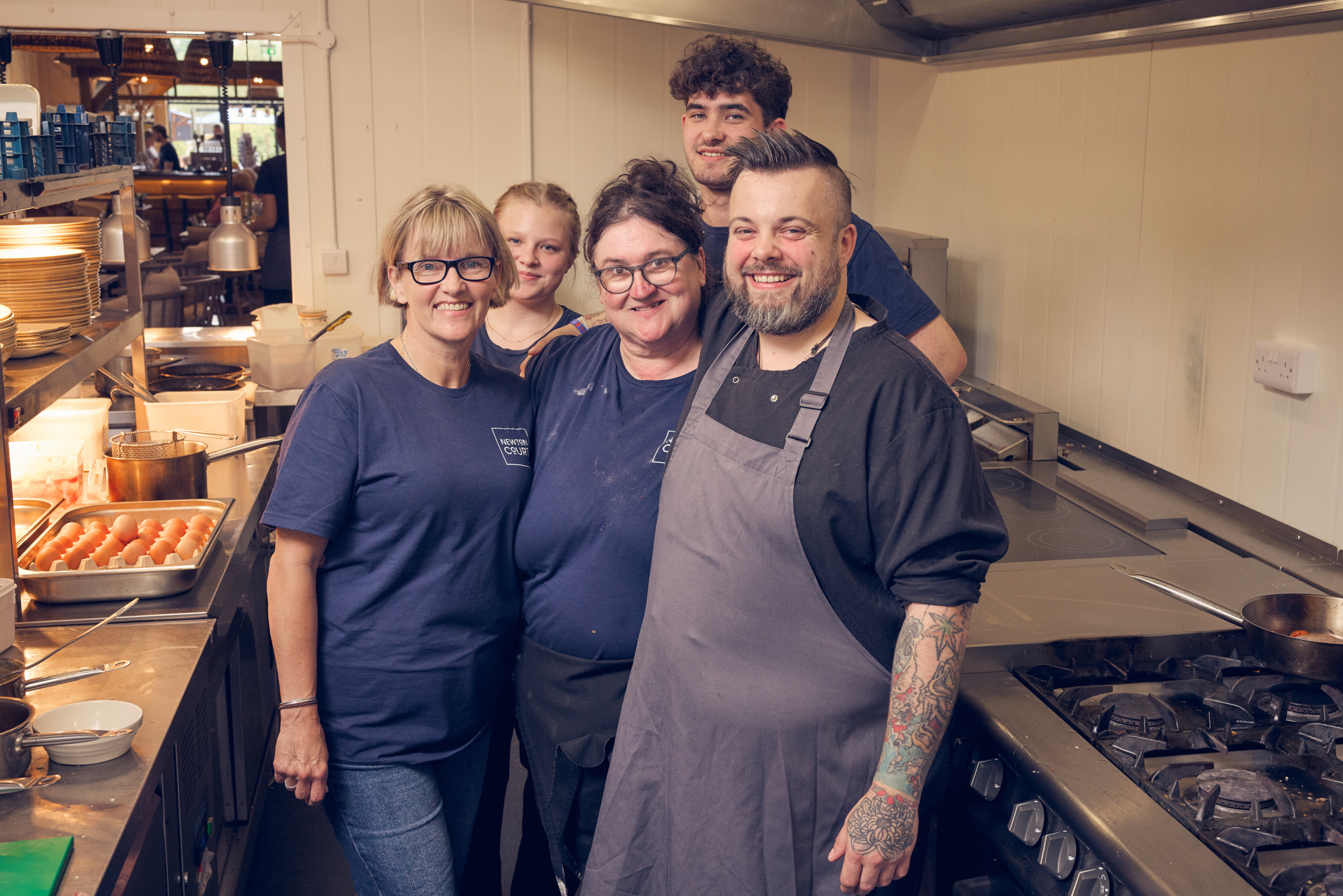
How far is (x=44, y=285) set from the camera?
7.75ft

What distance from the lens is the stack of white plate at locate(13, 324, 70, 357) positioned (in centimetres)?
217

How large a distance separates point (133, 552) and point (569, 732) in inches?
38.2

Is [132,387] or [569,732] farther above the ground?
[132,387]

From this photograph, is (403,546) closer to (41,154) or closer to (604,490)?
(604,490)

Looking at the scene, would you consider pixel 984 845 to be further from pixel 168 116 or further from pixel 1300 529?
pixel 168 116

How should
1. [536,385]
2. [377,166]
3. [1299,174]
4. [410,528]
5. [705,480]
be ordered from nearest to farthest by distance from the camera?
[705,480] < [410,528] < [536,385] < [1299,174] < [377,166]

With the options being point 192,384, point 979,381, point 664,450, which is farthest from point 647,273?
point 192,384

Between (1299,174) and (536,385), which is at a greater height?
(1299,174)

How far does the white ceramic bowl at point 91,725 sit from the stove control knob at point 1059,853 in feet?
3.97

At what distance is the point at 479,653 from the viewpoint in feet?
5.72

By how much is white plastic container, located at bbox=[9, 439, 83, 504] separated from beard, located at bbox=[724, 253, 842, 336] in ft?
5.82

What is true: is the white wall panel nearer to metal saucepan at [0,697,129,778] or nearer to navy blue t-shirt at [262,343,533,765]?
navy blue t-shirt at [262,343,533,765]

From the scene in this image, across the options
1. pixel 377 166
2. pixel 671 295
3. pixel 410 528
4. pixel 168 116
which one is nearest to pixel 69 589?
pixel 410 528

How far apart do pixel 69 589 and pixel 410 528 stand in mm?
765
